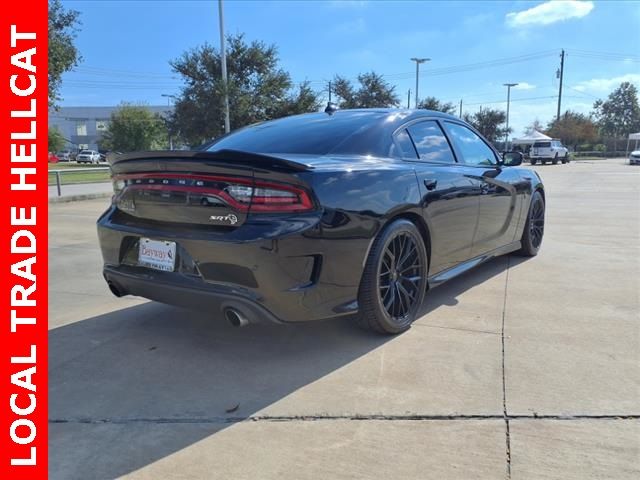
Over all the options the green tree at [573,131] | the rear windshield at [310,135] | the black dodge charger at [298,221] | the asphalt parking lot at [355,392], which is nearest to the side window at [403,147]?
the black dodge charger at [298,221]

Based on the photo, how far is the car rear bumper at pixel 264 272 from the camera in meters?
2.65

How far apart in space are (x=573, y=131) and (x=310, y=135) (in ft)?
244

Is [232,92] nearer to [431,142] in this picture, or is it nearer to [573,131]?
[431,142]

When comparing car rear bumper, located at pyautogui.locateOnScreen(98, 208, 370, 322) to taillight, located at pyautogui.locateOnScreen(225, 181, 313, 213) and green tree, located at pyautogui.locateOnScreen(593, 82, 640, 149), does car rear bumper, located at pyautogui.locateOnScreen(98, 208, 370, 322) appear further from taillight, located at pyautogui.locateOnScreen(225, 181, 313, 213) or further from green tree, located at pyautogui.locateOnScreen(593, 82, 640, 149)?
green tree, located at pyautogui.locateOnScreen(593, 82, 640, 149)

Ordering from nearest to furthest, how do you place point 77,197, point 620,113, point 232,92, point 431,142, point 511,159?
point 431,142, point 511,159, point 77,197, point 232,92, point 620,113

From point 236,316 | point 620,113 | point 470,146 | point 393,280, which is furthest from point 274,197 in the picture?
point 620,113

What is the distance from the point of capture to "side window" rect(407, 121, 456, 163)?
3.81 metres

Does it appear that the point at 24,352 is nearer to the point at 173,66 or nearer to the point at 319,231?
the point at 319,231

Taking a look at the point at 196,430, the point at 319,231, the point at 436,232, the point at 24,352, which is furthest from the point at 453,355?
the point at 24,352

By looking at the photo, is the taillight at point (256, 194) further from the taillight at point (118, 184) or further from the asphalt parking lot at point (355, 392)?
the asphalt parking lot at point (355, 392)

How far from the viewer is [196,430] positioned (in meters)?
2.36

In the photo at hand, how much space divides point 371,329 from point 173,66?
27.0 m

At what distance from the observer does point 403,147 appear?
11.9 feet

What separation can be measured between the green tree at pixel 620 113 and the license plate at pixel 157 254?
105m
